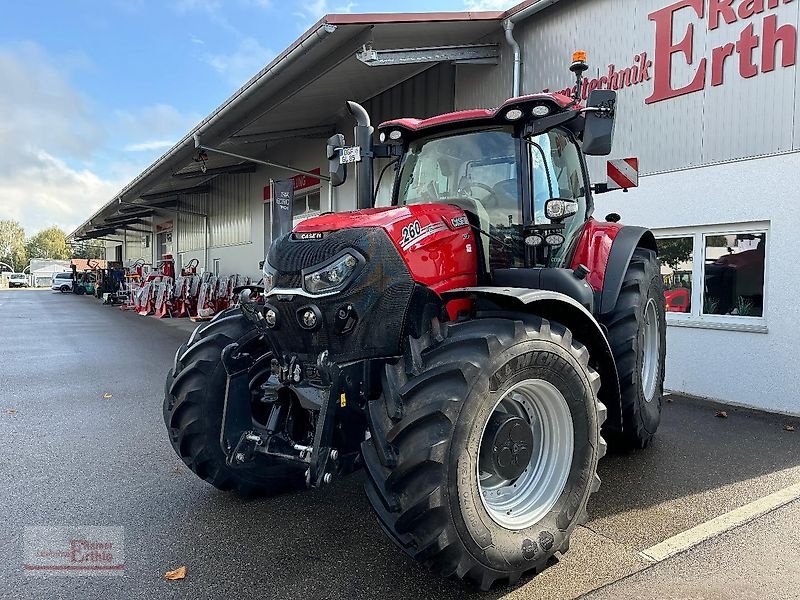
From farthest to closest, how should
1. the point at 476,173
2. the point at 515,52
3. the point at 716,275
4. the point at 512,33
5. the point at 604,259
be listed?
the point at 512,33 → the point at 515,52 → the point at 716,275 → the point at 604,259 → the point at 476,173

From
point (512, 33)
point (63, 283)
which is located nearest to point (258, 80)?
point (512, 33)

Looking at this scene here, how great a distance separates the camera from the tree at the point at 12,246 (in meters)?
99.9

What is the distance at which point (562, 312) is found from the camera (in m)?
3.33

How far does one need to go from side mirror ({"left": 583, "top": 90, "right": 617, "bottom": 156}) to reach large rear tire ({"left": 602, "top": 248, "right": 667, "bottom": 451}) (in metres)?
1.33

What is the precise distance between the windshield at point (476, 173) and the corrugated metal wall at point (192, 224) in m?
21.2

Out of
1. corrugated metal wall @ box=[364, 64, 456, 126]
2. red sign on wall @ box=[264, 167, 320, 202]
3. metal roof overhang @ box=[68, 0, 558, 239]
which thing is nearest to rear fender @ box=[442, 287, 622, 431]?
metal roof overhang @ box=[68, 0, 558, 239]

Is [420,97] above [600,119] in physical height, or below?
above

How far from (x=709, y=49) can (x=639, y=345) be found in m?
4.19

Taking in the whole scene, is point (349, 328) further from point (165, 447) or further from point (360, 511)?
point (165, 447)

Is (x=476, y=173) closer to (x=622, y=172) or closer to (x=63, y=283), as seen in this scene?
(x=622, y=172)

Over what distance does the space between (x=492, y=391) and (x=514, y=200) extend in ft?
4.75

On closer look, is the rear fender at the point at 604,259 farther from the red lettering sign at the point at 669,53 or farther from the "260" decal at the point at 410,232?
the red lettering sign at the point at 669,53

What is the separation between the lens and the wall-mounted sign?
19.5 feet

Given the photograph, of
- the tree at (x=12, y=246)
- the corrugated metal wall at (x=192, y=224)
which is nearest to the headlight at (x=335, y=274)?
the corrugated metal wall at (x=192, y=224)
